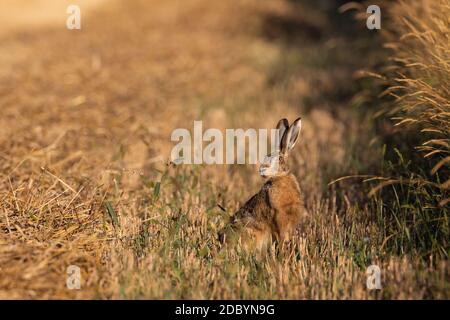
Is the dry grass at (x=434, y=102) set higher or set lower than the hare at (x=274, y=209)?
higher

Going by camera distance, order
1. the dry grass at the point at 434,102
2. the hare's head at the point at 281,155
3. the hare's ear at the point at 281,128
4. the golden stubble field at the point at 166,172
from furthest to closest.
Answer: the dry grass at the point at 434,102 < the hare's ear at the point at 281,128 < the hare's head at the point at 281,155 < the golden stubble field at the point at 166,172

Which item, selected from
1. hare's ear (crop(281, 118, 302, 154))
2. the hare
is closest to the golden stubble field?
the hare

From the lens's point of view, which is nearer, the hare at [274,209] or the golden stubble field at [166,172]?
the golden stubble field at [166,172]

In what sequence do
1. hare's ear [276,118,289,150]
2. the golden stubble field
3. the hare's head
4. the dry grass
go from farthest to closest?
the dry grass, hare's ear [276,118,289,150], the hare's head, the golden stubble field

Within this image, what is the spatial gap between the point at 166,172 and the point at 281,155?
128 cm

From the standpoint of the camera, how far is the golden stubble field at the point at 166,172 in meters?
4.24

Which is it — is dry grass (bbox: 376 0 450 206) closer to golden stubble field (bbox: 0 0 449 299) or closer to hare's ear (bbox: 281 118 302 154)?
golden stubble field (bbox: 0 0 449 299)

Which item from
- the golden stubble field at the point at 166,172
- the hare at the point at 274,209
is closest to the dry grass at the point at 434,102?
the golden stubble field at the point at 166,172

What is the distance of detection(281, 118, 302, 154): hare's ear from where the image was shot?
468cm

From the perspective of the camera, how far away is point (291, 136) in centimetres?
479

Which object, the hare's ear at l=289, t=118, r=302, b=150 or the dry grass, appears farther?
the dry grass

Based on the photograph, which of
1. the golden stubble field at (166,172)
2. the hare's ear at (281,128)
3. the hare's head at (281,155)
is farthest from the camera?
the hare's ear at (281,128)

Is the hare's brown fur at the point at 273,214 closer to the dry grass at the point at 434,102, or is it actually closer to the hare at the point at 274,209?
the hare at the point at 274,209
